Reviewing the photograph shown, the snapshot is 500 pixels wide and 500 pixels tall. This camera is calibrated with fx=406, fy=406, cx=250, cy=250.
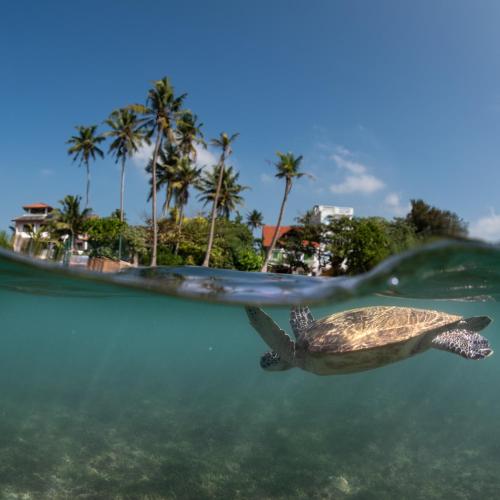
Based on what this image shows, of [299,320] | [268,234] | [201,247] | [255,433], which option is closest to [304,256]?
[201,247]

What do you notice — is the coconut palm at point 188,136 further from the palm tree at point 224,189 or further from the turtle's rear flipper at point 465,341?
the turtle's rear flipper at point 465,341

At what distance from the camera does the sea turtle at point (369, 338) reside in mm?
6074

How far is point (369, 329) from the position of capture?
20.5 feet

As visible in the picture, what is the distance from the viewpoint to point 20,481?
26.7ft

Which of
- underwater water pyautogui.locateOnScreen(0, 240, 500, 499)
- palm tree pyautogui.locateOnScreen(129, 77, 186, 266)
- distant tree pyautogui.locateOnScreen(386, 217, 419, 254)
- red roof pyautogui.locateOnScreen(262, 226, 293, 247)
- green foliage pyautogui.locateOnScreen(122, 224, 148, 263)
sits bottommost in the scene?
underwater water pyautogui.locateOnScreen(0, 240, 500, 499)

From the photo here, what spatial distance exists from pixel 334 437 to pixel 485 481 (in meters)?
3.64

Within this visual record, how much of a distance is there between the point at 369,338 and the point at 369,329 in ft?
0.67

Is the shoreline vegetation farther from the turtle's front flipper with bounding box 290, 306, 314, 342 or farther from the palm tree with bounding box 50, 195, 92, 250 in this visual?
the turtle's front flipper with bounding box 290, 306, 314, 342

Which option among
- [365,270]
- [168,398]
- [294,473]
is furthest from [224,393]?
[365,270]

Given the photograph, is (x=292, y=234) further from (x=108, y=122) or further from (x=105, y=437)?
(x=105, y=437)

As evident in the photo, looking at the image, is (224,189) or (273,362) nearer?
(273,362)

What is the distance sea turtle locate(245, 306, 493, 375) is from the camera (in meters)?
6.07

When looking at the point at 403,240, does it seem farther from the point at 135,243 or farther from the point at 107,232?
the point at 107,232

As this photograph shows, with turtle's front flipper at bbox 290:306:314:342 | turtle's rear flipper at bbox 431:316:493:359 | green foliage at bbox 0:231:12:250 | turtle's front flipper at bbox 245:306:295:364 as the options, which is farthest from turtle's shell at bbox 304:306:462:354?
green foliage at bbox 0:231:12:250
